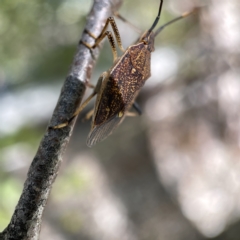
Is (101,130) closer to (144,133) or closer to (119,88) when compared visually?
(119,88)

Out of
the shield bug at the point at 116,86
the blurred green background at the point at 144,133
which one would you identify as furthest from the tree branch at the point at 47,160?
the blurred green background at the point at 144,133

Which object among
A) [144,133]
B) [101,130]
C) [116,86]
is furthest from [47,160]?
[144,133]

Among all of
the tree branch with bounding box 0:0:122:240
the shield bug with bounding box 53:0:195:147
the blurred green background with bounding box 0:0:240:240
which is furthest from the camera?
the blurred green background with bounding box 0:0:240:240

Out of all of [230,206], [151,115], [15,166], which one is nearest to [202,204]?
[230,206]

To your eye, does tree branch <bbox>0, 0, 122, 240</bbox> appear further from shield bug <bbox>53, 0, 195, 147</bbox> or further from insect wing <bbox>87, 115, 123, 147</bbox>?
insect wing <bbox>87, 115, 123, 147</bbox>

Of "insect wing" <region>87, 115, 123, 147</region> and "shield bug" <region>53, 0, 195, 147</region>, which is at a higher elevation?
"shield bug" <region>53, 0, 195, 147</region>

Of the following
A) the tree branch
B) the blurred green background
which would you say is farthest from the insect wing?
the blurred green background
